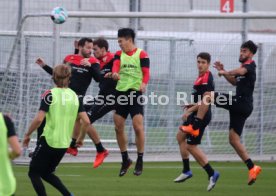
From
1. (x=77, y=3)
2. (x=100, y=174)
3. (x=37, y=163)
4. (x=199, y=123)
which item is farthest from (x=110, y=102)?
(x=37, y=163)

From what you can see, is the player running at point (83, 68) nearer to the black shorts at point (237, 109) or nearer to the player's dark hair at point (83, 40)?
the player's dark hair at point (83, 40)

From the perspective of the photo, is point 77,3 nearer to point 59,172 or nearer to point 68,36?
point 68,36

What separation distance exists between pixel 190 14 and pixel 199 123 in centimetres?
469

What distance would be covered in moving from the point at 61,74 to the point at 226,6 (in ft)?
30.7

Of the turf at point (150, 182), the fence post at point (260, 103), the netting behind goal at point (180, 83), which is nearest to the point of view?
the turf at point (150, 182)

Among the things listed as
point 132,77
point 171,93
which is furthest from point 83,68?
point 171,93

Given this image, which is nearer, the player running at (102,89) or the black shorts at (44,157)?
the black shorts at (44,157)

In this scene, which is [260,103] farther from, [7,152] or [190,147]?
[7,152]

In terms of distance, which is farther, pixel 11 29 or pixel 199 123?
pixel 11 29

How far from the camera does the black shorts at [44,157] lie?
10094 millimetres

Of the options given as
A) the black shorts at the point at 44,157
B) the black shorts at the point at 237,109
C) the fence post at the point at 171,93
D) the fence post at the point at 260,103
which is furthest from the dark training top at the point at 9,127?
the fence post at the point at 260,103

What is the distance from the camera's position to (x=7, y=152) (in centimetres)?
763

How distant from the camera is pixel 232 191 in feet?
41.1

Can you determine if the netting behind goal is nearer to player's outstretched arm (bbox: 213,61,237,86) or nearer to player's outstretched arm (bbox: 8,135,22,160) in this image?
player's outstretched arm (bbox: 213,61,237,86)
